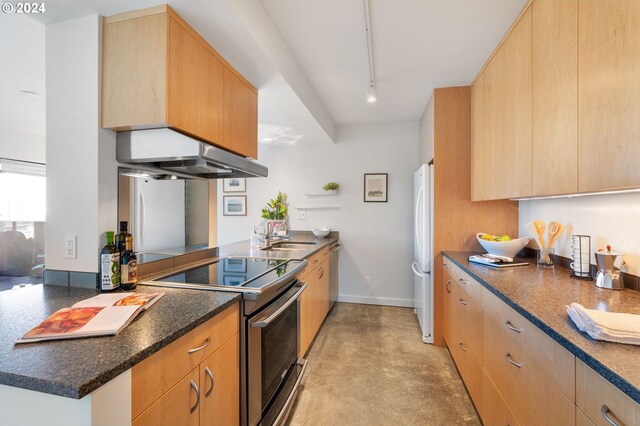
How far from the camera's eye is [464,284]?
1836 mm

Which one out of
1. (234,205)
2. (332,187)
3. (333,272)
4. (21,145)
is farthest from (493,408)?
(21,145)

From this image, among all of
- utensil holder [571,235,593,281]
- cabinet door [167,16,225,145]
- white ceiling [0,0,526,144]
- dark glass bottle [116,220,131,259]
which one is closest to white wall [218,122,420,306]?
white ceiling [0,0,526,144]

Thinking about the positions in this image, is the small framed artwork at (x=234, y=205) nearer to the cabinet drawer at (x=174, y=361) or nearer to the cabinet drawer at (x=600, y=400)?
the cabinet drawer at (x=174, y=361)

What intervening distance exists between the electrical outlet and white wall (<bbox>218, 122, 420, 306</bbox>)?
106 inches

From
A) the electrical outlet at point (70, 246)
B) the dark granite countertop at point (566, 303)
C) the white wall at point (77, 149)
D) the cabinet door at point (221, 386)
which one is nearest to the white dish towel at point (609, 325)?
the dark granite countertop at point (566, 303)

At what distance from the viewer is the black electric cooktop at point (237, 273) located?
1355 millimetres

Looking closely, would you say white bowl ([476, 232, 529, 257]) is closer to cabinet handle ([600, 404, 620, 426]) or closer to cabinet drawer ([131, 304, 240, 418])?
cabinet handle ([600, 404, 620, 426])

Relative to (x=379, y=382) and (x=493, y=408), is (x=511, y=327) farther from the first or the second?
(x=379, y=382)

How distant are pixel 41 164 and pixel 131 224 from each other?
12.9 feet

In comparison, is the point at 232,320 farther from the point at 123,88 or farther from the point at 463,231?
the point at 463,231

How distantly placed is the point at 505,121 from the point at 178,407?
2345 mm

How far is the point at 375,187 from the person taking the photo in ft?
11.9

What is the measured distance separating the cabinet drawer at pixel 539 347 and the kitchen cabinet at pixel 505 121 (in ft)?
2.58

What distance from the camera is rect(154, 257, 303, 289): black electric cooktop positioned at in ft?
4.45
